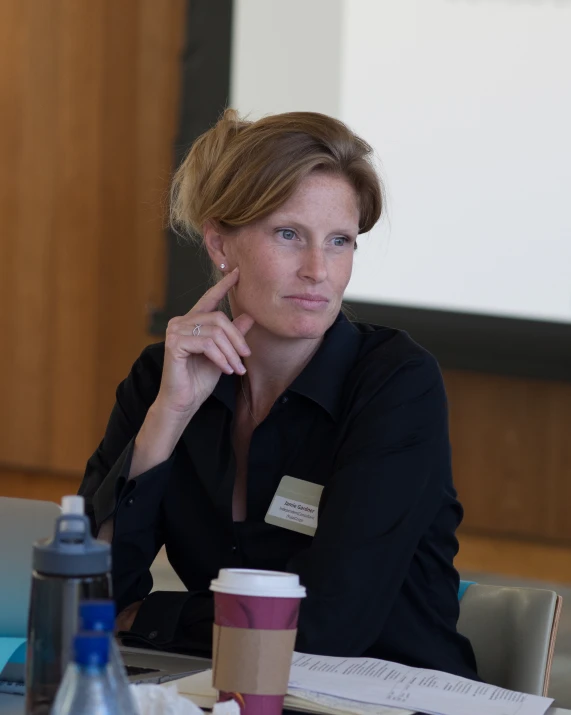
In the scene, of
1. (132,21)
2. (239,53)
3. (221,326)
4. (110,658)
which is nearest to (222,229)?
(221,326)

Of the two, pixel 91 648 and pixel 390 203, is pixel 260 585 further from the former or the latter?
pixel 390 203

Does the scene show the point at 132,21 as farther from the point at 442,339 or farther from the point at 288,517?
the point at 288,517

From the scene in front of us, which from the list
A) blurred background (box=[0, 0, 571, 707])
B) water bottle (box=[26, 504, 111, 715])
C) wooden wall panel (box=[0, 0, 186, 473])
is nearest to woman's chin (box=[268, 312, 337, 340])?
water bottle (box=[26, 504, 111, 715])

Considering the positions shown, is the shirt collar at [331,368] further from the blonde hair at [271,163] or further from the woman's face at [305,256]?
the blonde hair at [271,163]

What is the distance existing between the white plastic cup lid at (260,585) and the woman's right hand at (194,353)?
2.46 ft

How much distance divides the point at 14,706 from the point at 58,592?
246 millimetres

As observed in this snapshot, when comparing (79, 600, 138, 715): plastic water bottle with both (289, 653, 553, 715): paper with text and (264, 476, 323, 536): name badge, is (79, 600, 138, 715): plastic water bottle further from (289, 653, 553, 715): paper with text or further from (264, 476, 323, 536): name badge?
(264, 476, 323, 536): name badge

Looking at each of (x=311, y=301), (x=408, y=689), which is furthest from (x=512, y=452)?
(x=408, y=689)

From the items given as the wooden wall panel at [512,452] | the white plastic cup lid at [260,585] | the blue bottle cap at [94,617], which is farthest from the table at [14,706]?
the wooden wall panel at [512,452]

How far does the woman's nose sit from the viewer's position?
5.72 feet

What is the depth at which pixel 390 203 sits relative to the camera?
176 inches

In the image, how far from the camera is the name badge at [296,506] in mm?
1668

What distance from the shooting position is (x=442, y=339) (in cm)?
502

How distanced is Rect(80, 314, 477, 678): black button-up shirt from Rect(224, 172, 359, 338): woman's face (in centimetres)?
8
